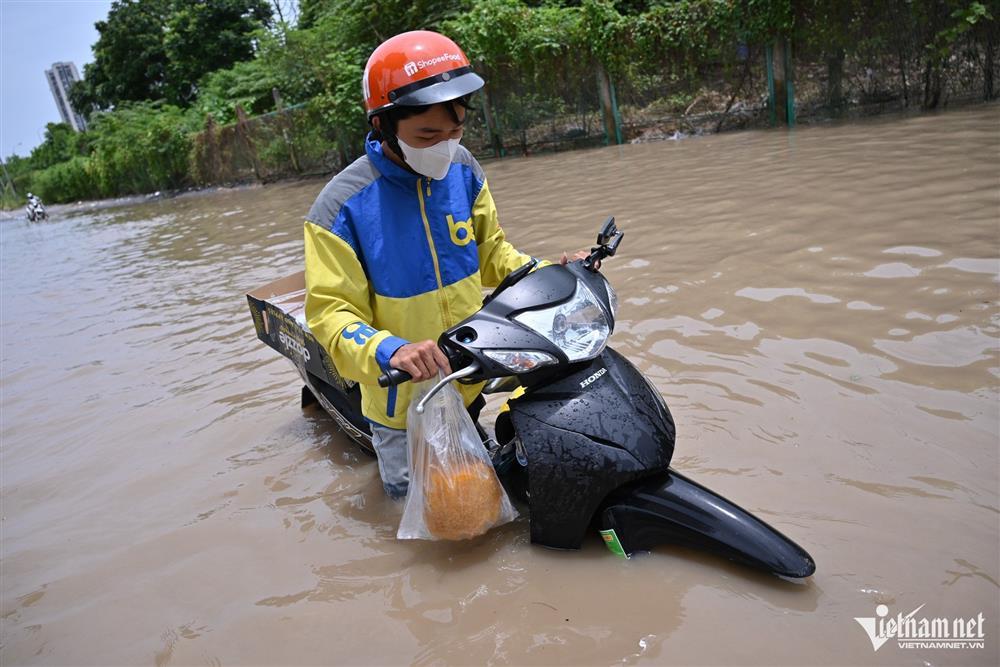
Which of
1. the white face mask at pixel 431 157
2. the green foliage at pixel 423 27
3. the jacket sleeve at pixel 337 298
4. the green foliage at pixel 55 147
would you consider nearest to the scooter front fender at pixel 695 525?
the jacket sleeve at pixel 337 298

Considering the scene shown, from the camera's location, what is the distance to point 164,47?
33.6 meters

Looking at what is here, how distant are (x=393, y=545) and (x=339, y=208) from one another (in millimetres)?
1194

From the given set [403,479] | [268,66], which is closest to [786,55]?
[403,479]

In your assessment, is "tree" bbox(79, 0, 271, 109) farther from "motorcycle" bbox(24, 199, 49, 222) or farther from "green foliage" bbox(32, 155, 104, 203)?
"motorcycle" bbox(24, 199, 49, 222)

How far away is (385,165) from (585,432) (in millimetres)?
981

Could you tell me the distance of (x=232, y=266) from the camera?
26.6ft

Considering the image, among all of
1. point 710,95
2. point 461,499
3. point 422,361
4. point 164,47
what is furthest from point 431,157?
point 164,47

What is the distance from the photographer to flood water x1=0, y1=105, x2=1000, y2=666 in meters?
1.82

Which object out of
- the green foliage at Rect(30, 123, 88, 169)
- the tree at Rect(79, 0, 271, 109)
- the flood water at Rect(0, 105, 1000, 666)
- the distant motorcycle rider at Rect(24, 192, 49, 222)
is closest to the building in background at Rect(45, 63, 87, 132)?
the green foliage at Rect(30, 123, 88, 169)

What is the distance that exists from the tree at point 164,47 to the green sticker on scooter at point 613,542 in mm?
32294

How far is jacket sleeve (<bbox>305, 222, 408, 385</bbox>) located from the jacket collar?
25cm

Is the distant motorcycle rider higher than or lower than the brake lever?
higher

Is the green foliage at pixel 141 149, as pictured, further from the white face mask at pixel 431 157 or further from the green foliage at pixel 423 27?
the white face mask at pixel 431 157

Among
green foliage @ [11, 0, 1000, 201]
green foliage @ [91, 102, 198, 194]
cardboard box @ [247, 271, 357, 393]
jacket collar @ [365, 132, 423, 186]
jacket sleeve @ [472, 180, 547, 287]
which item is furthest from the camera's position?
green foliage @ [91, 102, 198, 194]
